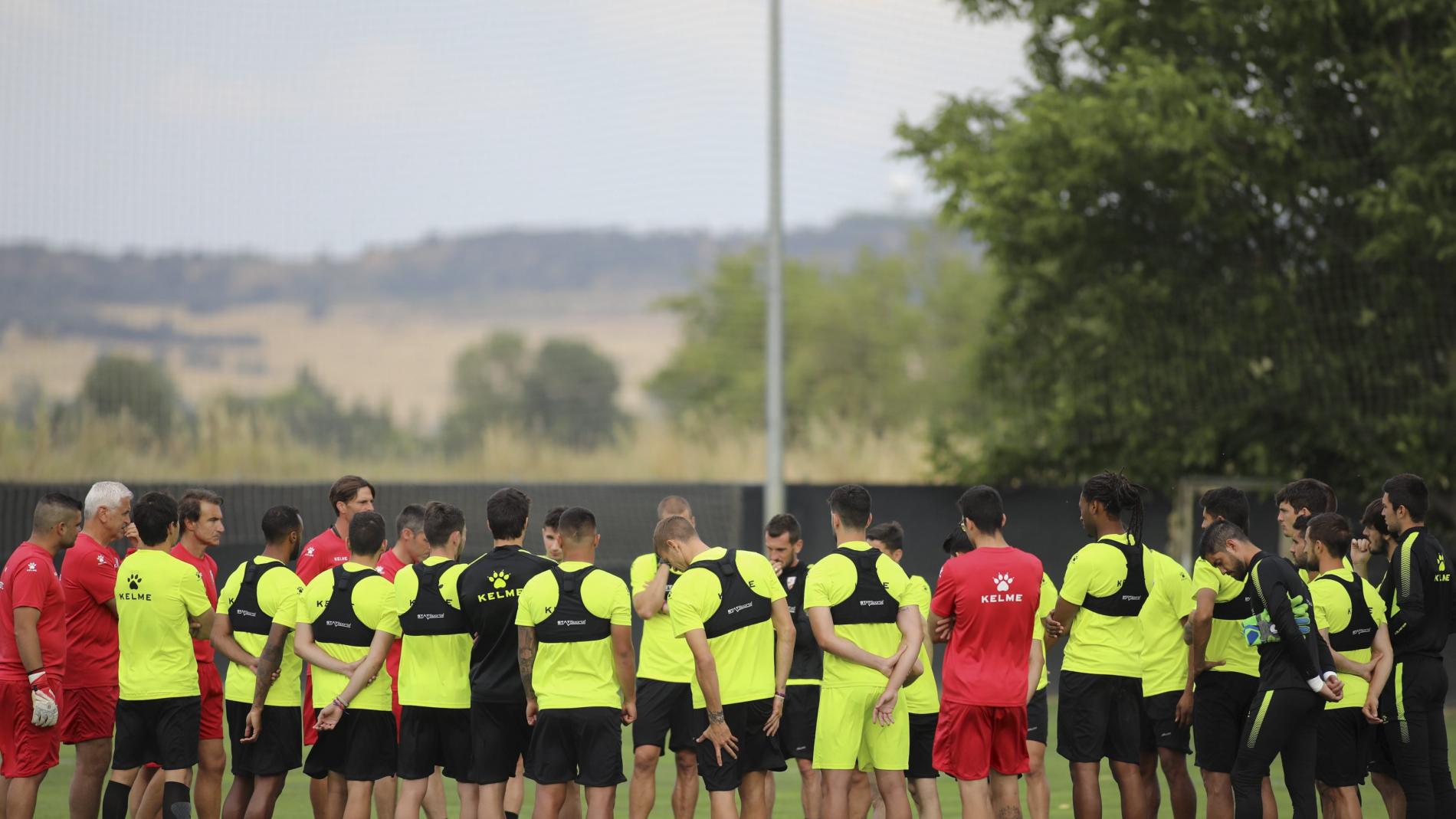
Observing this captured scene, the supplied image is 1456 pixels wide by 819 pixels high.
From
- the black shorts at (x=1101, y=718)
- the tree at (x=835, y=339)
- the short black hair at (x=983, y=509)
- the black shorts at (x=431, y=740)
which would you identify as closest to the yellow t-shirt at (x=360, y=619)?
the black shorts at (x=431, y=740)

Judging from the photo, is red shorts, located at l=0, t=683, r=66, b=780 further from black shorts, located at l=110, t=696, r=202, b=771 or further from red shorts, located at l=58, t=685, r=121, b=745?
black shorts, located at l=110, t=696, r=202, b=771

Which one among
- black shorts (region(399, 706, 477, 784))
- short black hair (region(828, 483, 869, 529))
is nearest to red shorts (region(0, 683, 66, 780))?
black shorts (region(399, 706, 477, 784))

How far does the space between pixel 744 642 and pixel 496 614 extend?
1.30 meters

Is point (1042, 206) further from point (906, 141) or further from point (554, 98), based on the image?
point (554, 98)

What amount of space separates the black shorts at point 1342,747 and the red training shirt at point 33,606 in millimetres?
Answer: 6819

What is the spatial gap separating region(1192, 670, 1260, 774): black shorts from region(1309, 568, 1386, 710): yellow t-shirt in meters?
0.48

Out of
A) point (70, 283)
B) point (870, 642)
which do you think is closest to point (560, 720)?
point (870, 642)

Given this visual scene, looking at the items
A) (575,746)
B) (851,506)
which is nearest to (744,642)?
(851,506)

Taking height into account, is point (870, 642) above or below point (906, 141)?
below

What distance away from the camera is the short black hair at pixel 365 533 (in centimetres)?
774

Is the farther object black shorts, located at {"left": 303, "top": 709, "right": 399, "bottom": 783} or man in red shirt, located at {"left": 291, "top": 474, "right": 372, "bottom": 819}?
man in red shirt, located at {"left": 291, "top": 474, "right": 372, "bottom": 819}

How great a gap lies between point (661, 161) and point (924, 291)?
1029 inches

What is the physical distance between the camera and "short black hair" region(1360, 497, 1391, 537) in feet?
27.0

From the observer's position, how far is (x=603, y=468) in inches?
950
